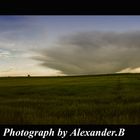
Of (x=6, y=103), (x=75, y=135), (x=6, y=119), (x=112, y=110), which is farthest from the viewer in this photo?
(x=6, y=103)

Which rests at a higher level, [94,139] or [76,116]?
[76,116]

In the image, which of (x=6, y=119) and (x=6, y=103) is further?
(x=6, y=103)

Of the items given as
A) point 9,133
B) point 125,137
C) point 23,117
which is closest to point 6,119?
point 23,117

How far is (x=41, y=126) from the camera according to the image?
20.8ft

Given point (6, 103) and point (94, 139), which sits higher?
point (6, 103)

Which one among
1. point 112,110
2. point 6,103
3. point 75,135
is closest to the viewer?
point 75,135

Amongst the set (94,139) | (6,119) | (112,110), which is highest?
(112,110)

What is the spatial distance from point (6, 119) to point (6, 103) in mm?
2051

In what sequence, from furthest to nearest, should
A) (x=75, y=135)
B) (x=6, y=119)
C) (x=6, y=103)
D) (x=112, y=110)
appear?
(x=6, y=103) → (x=112, y=110) → (x=6, y=119) → (x=75, y=135)
